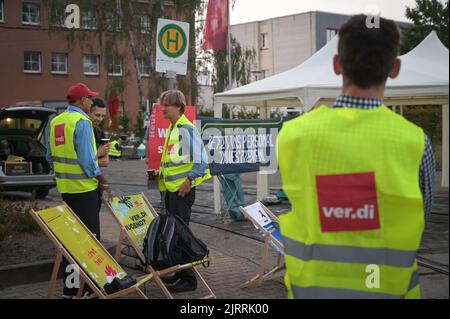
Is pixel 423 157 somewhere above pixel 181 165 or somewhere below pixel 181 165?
above

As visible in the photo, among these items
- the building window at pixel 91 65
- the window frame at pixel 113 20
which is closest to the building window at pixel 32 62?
the building window at pixel 91 65

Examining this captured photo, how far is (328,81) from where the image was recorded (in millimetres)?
9484

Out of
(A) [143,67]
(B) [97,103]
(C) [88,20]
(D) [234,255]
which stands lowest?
(D) [234,255]

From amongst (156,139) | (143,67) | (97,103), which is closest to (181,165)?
(97,103)

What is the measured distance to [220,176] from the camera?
10.4 meters

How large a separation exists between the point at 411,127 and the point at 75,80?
149 feet

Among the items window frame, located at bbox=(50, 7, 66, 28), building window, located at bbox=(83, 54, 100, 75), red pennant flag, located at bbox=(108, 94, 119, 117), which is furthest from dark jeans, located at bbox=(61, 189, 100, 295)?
building window, located at bbox=(83, 54, 100, 75)

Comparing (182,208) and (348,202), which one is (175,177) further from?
(348,202)

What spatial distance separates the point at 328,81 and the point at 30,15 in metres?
31.1

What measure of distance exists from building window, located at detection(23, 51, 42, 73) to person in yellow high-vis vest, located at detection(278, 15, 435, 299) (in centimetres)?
4290

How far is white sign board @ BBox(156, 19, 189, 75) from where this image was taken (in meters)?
8.61

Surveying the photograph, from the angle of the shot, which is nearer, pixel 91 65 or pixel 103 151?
pixel 103 151

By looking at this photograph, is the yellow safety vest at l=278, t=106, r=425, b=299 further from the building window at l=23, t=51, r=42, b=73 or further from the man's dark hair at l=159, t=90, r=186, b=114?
the building window at l=23, t=51, r=42, b=73
